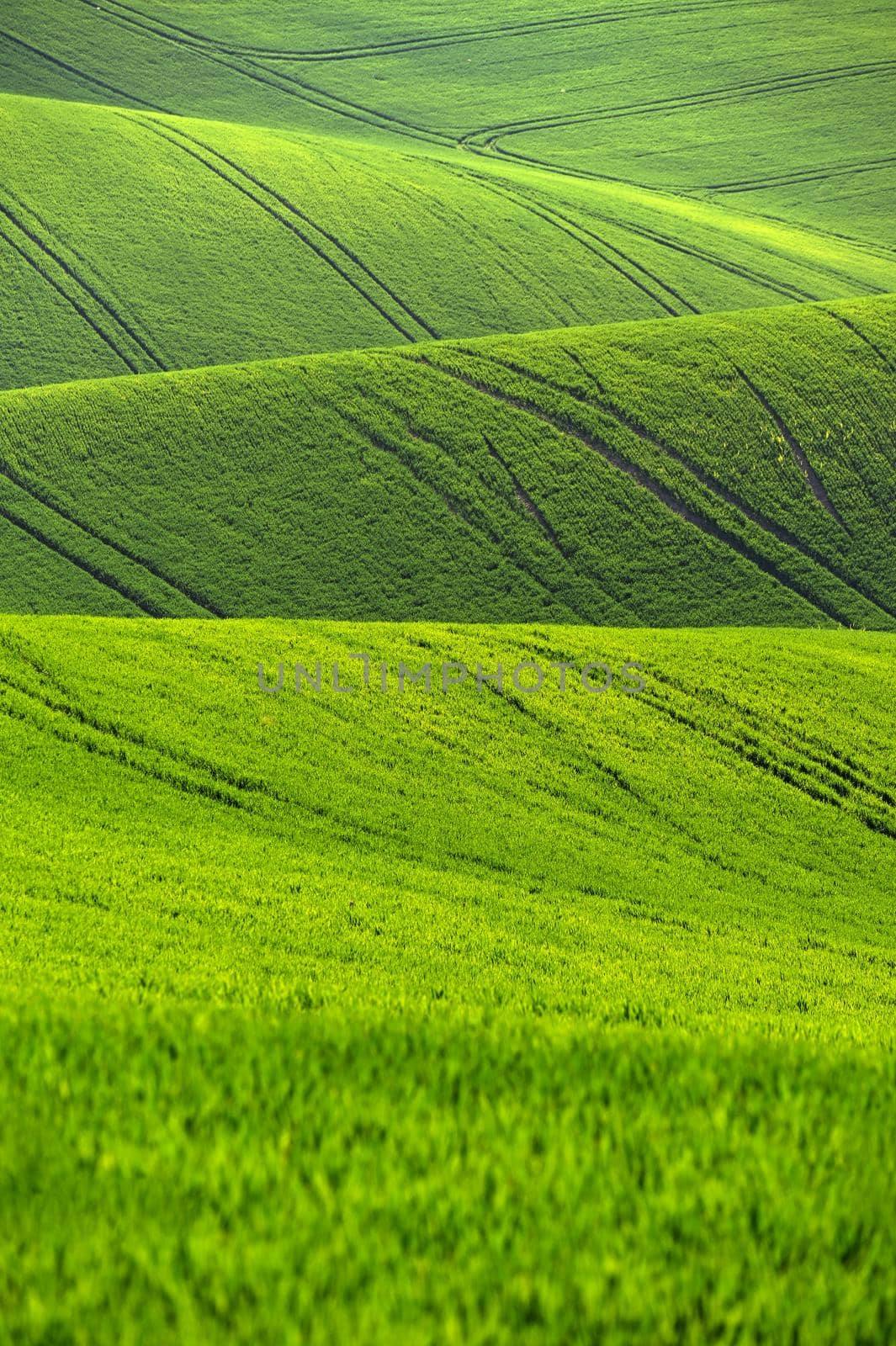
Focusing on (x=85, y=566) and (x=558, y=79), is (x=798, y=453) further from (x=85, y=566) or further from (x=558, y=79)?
(x=558, y=79)

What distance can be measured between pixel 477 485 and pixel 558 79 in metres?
112

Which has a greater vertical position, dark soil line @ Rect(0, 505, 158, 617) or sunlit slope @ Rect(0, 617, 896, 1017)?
dark soil line @ Rect(0, 505, 158, 617)

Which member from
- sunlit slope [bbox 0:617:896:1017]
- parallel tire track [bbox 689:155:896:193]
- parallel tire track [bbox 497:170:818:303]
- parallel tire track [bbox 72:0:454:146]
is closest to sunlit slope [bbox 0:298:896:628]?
sunlit slope [bbox 0:617:896:1017]

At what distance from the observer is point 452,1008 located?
26.2 feet

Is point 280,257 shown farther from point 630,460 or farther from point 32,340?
point 630,460

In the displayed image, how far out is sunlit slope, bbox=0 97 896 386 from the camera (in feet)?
267

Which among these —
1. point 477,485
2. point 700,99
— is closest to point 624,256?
point 477,485

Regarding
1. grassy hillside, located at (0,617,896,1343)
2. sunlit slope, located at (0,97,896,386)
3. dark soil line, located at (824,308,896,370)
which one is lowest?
grassy hillside, located at (0,617,896,1343)

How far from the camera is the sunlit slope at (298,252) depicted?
8131 centimetres

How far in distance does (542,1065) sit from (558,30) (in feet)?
577

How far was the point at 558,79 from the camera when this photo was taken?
479ft

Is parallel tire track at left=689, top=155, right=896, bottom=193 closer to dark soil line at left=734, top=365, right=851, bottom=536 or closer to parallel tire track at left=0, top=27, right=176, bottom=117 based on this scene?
parallel tire track at left=0, top=27, right=176, bottom=117

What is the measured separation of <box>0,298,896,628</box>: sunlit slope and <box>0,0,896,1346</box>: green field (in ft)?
0.90

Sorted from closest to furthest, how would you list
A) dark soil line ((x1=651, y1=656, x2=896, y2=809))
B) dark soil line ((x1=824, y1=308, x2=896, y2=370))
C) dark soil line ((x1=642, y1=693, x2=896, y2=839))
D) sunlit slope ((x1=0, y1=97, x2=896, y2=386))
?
dark soil line ((x1=642, y1=693, x2=896, y2=839)) < dark soil line ((x1=651, y1=656, x2=896, y2=809)) < dark soil line ((x1=824, y1=308, x2=896, y2=370)) < sunlit slope ((x1=0, y1=97, x2=896, y2=386))
